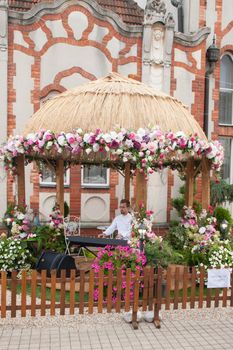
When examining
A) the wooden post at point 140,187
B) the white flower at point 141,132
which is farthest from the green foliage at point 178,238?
the white flower at point 141,132

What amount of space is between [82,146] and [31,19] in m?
6.41

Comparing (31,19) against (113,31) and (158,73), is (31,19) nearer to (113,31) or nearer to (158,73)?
(113,31)

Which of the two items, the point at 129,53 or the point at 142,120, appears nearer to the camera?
the point at 142,120

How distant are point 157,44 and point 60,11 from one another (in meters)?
3.17

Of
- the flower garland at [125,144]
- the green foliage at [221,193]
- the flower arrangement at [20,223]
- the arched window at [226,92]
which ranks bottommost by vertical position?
the flower arrangement at [20,223]

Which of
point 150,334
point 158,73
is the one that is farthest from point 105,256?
point 158,73

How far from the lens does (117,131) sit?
7301 mm

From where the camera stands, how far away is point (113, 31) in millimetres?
12711

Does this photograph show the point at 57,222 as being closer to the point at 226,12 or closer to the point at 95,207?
the point at 95,207

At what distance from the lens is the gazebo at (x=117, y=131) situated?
7266 mm

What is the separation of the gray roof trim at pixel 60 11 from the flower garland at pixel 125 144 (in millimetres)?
5453

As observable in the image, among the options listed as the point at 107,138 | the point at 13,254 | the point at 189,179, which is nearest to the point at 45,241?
the point at 13,254

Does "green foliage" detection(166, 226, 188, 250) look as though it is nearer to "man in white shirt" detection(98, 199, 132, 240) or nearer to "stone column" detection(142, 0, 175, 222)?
"man in white shirt" detection(98, 199, 132, 240)

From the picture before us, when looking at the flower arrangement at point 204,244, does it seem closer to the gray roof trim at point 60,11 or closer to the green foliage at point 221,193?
the green foliage at point 221,193
